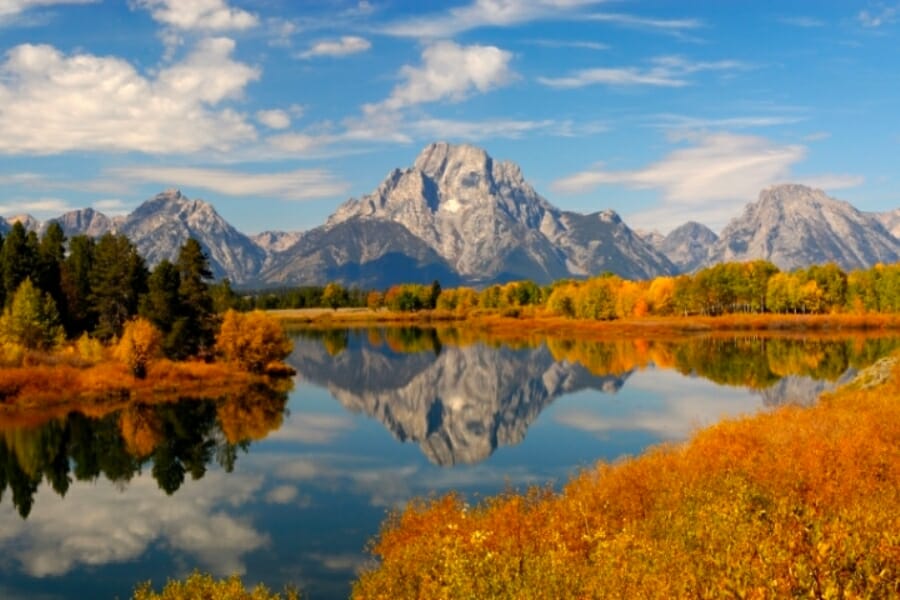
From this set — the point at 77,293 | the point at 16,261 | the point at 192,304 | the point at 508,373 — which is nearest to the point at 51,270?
the point at 77,293

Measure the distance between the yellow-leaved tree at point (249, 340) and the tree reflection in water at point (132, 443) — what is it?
63.4 feet

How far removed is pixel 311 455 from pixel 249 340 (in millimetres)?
44031

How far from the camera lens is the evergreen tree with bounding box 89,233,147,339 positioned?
3964 inches

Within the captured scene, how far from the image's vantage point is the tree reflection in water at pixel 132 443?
170 feet

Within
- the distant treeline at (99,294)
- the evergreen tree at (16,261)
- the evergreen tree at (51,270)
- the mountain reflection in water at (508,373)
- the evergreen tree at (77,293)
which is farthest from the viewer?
the evergreen tree at (77,293)

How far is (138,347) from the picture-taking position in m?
83.2

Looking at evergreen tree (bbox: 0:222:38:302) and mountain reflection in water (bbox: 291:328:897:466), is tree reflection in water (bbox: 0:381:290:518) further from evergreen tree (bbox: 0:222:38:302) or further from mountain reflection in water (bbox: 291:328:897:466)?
evergreen tree (bbox: 0:222:38:302)

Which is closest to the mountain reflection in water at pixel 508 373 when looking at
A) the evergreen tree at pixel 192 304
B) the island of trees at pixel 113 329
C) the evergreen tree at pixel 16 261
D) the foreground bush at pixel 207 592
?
the island of trees at pixel 113 329

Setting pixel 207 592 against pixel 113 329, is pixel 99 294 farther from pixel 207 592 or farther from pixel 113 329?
pixel 207 592

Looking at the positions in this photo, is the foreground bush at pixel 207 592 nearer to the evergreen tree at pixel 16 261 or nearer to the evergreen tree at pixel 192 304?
the evergreen tree at pixel 192 304

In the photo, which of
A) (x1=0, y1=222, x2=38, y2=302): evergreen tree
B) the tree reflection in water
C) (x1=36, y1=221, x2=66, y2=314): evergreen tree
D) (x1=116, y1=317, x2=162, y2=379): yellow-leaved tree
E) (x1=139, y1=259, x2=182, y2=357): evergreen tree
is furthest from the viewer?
(x1=36, y1=221, x2=66, y2=314): evergreen tree

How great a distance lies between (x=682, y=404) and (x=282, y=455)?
41265 mm

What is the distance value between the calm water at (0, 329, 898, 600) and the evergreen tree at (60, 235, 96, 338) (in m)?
34.3

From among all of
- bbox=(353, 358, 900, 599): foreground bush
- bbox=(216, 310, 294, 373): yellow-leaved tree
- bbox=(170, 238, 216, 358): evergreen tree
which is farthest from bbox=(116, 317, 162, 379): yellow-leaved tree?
bbox=(353, 358, 900, 599): foreground bush
